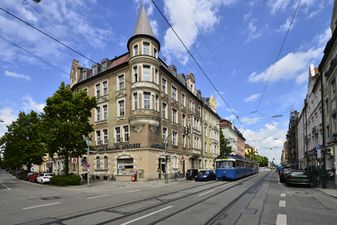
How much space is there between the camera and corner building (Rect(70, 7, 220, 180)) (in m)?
34.7

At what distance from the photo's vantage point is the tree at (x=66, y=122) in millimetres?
28672

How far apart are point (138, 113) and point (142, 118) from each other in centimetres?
79

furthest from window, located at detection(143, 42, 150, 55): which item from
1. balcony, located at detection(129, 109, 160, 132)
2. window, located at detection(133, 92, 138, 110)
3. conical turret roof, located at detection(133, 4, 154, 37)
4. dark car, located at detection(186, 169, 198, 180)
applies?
dark car, located at detection(186, 169, 198, 180)

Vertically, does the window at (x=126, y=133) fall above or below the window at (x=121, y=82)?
below

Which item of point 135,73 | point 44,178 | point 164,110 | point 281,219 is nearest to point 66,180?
point 44,178

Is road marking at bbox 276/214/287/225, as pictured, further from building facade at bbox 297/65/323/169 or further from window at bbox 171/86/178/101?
window at bbox 171/86/178/101

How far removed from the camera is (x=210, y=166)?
195ft

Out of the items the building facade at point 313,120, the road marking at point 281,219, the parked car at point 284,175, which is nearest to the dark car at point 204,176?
the parked car at point 284,175

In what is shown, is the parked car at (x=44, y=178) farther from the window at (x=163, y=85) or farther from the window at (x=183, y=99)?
the window at (x=183, y=99)

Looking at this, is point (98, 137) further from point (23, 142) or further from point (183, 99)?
point (23, 142)

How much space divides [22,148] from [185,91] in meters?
28.6

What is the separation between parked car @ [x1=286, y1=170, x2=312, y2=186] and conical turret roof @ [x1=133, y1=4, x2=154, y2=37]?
74.7 ft

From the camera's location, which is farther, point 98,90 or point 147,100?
point 98,90

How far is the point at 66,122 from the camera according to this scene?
28.8 meters
